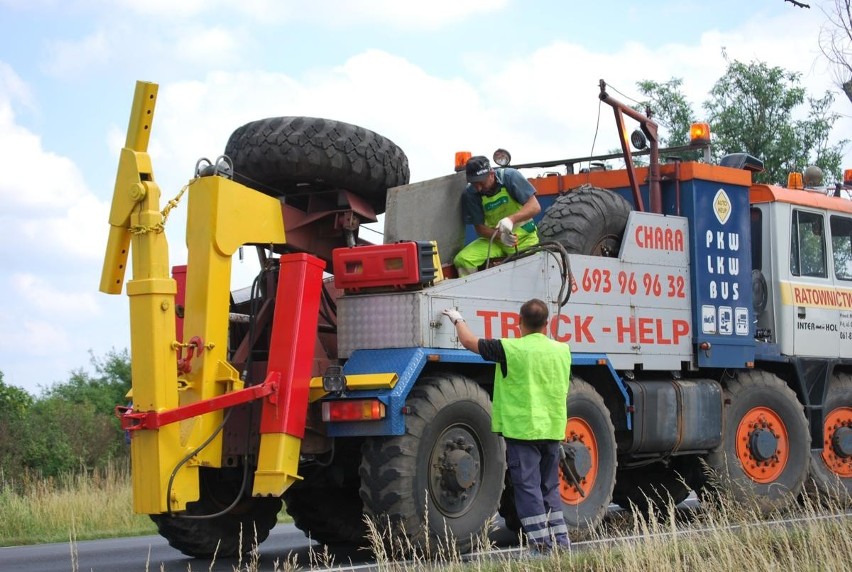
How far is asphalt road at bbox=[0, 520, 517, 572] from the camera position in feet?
31.1

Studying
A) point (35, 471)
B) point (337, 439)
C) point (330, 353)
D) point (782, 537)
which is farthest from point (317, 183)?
point (35, 471)

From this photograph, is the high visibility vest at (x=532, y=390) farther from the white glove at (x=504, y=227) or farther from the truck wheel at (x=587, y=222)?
the truck wheel at (x=587, y=222)

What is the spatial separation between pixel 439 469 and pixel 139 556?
302 centimetres

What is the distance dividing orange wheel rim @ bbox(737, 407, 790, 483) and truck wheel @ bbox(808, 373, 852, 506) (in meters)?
0.68

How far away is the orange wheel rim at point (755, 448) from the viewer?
11.8 metres

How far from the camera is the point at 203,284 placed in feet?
28.3

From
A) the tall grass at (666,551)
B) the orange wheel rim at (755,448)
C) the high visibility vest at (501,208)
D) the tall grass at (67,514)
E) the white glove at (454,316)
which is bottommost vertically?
the tall grass at (67,514)

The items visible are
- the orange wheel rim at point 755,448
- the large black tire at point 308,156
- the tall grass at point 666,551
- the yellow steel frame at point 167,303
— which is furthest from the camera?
the orange wheel rim at point 755,448

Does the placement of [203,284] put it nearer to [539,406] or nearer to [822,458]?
[539,406]

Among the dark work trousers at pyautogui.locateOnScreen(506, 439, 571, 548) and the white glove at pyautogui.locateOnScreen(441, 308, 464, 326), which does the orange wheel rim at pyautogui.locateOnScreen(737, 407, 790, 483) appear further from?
the white glove at pyautogui.locateOnScreen(441, 308, 464, 326)

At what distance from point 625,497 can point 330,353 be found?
4.14 metres

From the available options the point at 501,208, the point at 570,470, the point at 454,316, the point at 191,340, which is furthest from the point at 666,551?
the point at 501,208

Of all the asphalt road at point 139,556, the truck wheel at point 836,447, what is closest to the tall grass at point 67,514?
the asphalt road at point 139,556

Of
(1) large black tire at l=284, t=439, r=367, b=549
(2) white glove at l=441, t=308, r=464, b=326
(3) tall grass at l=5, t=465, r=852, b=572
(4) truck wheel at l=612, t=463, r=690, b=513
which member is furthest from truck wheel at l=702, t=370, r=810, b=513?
(2) white glove at l=441, t=308, r=464, b=326
